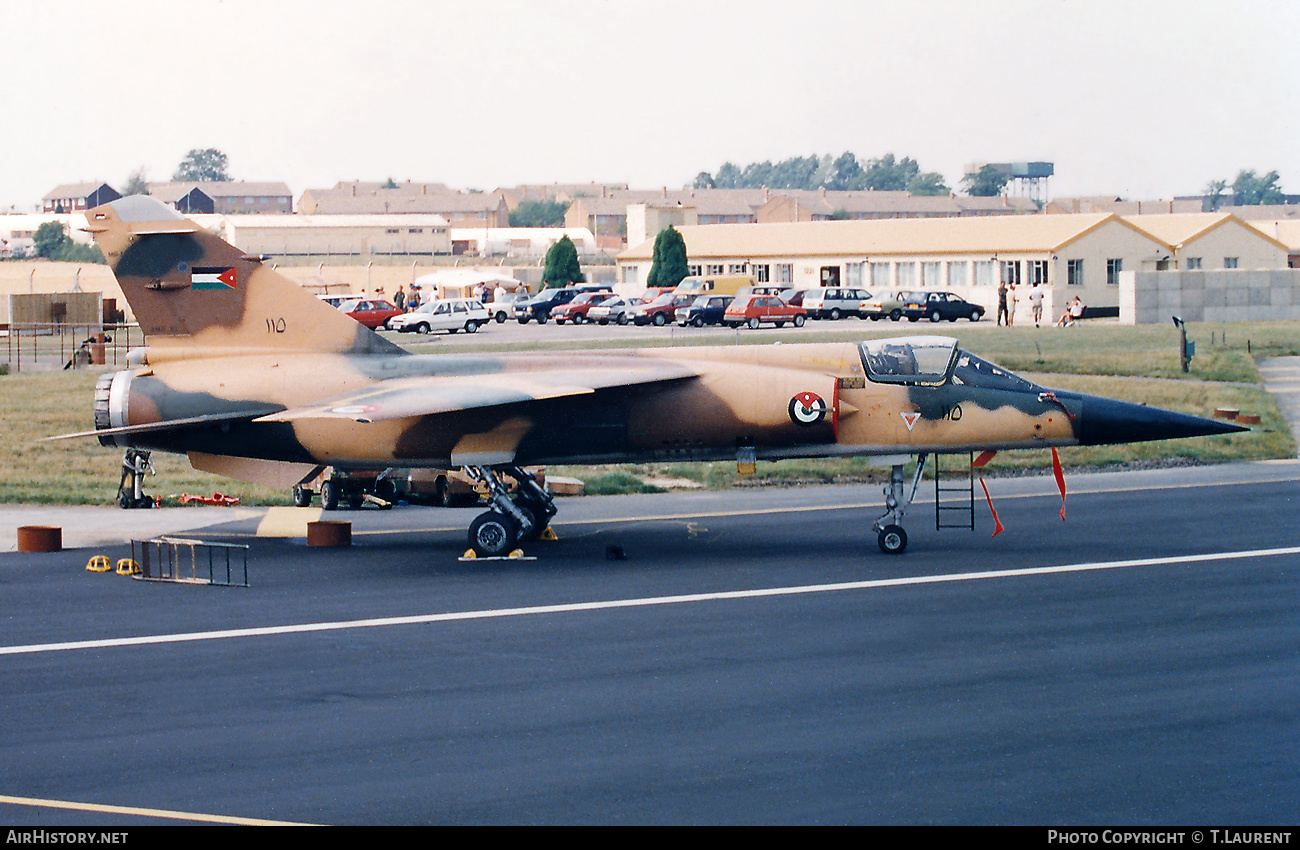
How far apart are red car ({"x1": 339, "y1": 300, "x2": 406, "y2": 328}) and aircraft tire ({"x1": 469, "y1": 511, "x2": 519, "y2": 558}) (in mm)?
51387

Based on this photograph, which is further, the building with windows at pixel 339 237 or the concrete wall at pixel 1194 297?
the building with windows at pixel 339 237

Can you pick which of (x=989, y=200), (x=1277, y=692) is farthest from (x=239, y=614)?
(x=989, y=200)

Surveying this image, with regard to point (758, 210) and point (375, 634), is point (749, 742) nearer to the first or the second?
point (375, 634)

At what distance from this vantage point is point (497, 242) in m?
154

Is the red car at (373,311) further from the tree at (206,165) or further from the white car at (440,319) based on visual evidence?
the tree at (206,165)

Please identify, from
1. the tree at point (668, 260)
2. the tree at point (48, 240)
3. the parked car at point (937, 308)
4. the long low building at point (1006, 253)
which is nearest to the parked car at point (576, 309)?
the tree at point (668, 260)

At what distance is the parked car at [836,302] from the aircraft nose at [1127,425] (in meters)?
53.3

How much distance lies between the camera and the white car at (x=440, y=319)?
229 feet

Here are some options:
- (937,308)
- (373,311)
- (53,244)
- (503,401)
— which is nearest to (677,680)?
(503,401)

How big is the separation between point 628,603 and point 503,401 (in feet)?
13.0

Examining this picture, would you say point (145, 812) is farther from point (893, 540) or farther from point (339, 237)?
point (339, 237)

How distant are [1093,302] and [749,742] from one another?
70706 millimetres

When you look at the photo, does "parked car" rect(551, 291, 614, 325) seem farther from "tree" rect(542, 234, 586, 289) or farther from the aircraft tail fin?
the aircraft tail fin

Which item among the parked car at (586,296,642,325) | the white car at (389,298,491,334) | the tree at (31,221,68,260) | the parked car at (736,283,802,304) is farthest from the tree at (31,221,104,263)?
the parked car at (736,283,802,304)
